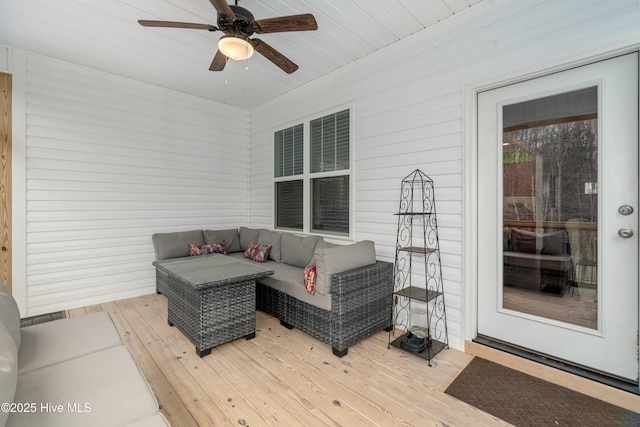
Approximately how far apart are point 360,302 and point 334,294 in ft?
1.00

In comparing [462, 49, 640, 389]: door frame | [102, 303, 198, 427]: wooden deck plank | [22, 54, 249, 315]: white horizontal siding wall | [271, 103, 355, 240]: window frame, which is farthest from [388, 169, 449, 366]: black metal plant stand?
[22, 54, 249, 315]: white horizontal siding wall

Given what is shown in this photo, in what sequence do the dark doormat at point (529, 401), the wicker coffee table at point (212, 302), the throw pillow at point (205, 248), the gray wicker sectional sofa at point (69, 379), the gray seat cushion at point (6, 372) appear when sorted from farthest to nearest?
the throw pillow at point (205, 248) → the wicker coffee table at point (212, 302) → the dark doormat at point (529, 401) → the gray wicker sectional sofa at point (69, 379) → the gray seat cushion at point (6, 372)

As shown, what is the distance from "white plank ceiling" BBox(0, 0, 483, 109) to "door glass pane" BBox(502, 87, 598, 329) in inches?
44.7

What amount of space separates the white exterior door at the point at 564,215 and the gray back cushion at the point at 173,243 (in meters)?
3.64

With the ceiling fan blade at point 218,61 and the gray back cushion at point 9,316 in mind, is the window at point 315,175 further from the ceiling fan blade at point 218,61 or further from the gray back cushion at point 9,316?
the gray back cushion at point 9,316

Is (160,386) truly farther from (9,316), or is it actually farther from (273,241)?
(273,241)

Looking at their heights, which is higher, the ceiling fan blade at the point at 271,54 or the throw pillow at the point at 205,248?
the ceiling fan blade at the point at 271,54

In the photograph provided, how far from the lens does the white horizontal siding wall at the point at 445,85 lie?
201cm

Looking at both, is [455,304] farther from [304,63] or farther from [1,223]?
[1,223]

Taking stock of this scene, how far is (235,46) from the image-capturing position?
2068 millimetres

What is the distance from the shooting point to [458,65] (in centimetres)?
254

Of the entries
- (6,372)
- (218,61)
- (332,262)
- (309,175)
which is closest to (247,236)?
(309,175)

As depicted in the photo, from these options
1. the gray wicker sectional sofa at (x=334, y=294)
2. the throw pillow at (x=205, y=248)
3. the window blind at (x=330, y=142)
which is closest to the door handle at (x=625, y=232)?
the gray wicker sectional sofa at (x=334, y=294)

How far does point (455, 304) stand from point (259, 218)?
3.35 meters
